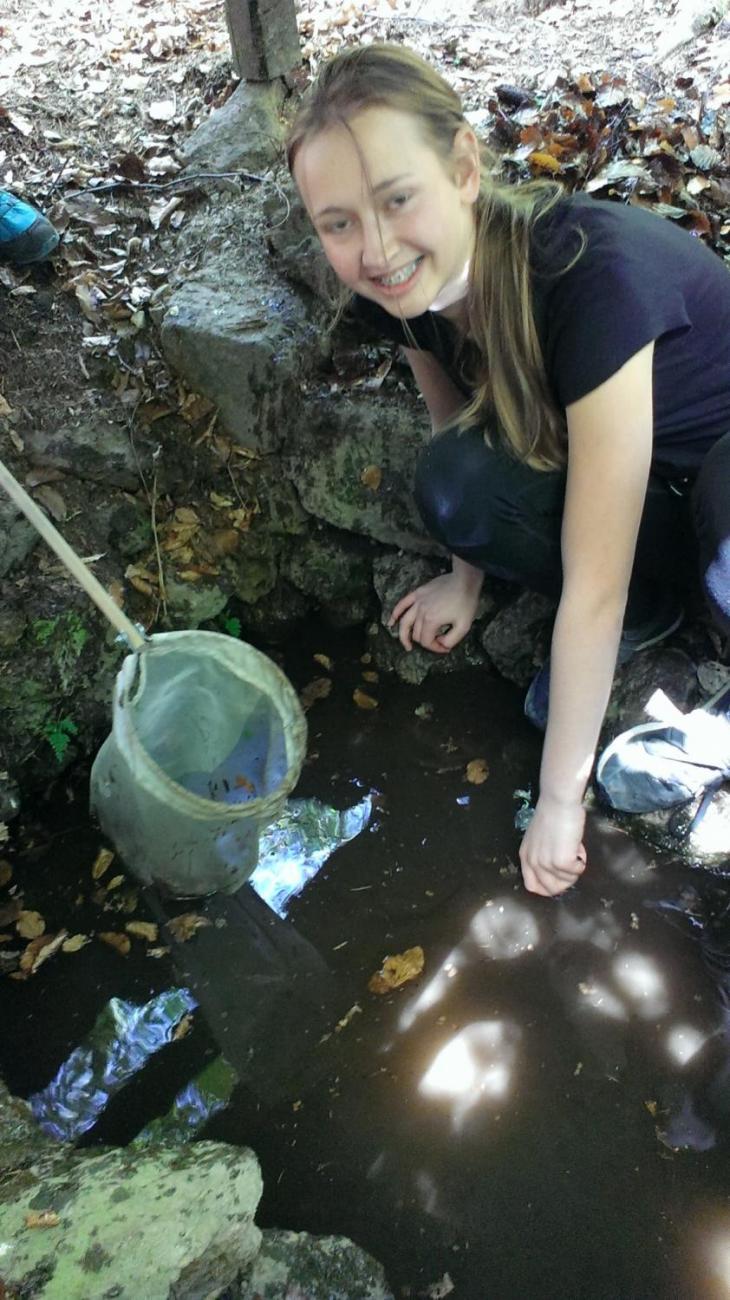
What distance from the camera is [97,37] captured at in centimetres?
371

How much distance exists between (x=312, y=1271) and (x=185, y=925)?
79cm

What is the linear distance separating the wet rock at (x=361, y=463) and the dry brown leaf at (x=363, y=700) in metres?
0.44

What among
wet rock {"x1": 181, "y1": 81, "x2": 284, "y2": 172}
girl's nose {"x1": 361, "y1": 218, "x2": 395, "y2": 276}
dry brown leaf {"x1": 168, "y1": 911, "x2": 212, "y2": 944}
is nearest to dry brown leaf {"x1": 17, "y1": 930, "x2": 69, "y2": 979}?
dry brown leaf {"x1": 168, "y1": 911, "x2": 212, "y2": 944}

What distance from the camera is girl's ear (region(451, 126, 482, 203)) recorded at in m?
1.47

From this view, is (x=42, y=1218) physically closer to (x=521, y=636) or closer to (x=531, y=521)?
(x=531, y=521)

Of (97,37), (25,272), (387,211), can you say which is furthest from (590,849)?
(97,37)

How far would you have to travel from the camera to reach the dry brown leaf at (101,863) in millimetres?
2191

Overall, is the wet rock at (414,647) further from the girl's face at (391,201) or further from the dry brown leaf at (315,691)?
the girl's face at (391,201)

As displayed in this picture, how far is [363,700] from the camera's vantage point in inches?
98.9

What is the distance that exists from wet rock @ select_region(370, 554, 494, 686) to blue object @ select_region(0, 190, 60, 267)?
1386 mm

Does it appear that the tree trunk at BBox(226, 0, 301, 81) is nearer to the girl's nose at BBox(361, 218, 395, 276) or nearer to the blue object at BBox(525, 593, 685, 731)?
the girl's nose at BBox(361, 218, 395, 276)

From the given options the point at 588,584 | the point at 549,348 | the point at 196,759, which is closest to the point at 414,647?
the point at 196,759

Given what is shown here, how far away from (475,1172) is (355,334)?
2.12 metres

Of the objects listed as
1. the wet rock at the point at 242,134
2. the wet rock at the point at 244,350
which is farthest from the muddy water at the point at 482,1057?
the wet rock at the point at 242,134
